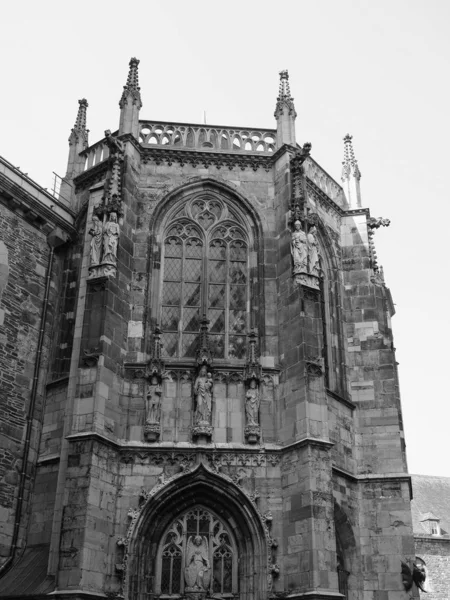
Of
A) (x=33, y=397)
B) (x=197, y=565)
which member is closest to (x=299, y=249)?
(x=33, y=397)

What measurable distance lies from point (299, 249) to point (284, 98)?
4.83 meters

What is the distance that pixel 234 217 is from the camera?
1816 centimetres

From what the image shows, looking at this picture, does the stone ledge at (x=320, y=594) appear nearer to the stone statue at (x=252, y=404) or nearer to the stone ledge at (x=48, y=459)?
the stone statue at (x=252, y=404)

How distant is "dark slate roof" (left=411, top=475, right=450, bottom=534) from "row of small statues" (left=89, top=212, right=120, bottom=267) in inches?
977

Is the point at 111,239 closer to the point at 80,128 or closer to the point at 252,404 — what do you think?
the point at 252,404

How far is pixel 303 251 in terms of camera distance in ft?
54.7

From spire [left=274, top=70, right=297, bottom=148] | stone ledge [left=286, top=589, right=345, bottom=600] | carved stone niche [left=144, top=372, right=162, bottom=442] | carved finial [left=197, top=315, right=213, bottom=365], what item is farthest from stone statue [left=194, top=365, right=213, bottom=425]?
spire [left=274, top=70, right=297, bottom=148]

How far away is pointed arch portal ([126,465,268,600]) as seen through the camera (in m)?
14.2

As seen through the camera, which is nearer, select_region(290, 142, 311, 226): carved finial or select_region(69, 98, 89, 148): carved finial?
select_region(290, 142, 311, 226): carved finial

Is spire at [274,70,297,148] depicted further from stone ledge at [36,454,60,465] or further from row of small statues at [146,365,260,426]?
stone ledge at [36,454,60,465]

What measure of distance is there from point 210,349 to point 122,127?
603 centimetres

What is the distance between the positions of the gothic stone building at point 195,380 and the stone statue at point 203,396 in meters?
0.04

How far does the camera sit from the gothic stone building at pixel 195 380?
46.9 feet

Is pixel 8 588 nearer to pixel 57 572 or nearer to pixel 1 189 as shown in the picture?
pixel 57 572
